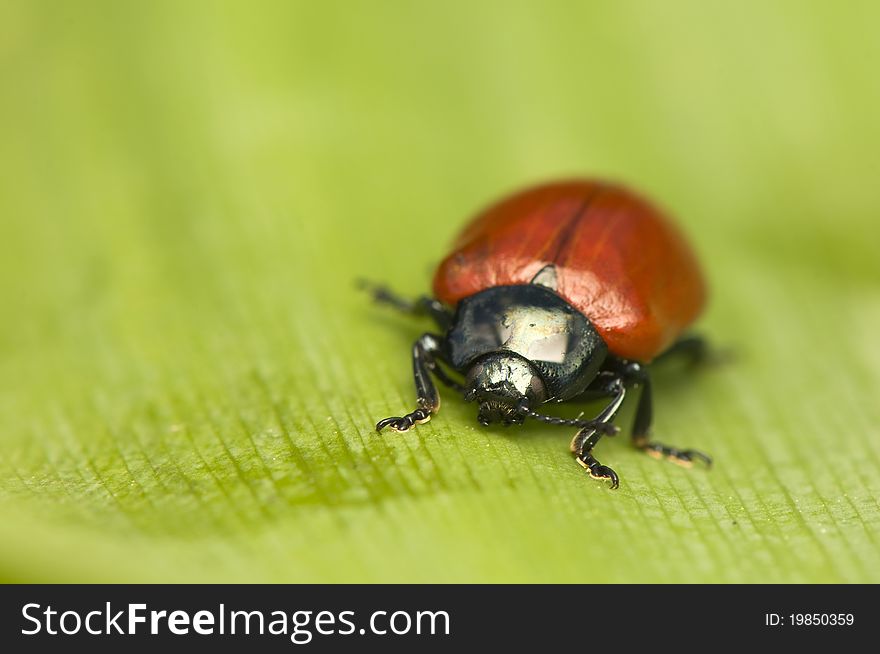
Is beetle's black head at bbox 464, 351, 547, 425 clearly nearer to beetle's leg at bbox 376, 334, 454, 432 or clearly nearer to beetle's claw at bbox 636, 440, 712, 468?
beetle's leg at bbox 376, 334, 454, 432

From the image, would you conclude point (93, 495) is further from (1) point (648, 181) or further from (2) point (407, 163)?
(1) point (648, 181)

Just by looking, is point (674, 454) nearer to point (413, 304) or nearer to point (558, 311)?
point (558, 311)

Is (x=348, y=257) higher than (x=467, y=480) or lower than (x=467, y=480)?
higher

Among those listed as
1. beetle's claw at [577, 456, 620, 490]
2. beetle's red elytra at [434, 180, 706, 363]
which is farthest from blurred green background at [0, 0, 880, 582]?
beetle's red elytra at [434, 180, 706, 363]

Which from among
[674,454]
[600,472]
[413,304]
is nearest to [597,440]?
[600,472]

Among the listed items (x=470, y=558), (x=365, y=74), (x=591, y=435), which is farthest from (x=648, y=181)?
(x=470, y=558)

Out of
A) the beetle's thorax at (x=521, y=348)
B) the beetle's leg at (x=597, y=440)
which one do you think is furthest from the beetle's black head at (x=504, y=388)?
the beetle's leg at (x=597, y=440)
